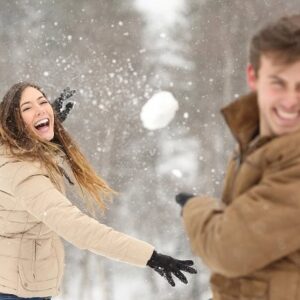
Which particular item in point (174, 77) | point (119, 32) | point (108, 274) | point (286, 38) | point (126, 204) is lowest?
point (108, 274)

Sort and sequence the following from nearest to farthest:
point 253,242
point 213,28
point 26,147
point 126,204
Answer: point 253,242
point 26,147
point 213,28
point 126,204

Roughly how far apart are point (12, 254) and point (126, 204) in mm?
9487

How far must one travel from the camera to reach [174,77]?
12156 mm

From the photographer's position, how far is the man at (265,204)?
1.44 metres

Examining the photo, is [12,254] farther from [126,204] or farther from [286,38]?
[126,204]

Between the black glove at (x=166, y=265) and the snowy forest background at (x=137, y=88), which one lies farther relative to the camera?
the snowy forest background at (x=137, y=88)

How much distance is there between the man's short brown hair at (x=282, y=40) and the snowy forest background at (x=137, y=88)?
33.9 ft

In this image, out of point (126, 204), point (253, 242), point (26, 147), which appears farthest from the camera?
point (126, 204)

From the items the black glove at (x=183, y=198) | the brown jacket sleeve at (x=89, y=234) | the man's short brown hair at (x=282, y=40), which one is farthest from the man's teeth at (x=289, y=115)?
the brown jacket sleeve at (x=89, y=234)

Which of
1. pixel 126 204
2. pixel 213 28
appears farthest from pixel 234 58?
pixel 126 204

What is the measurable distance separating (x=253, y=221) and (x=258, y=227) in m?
0.02

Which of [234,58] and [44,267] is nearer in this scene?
[44,267]

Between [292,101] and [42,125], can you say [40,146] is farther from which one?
[292,101]

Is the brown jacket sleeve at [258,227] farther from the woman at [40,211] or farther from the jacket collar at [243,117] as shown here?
the woman at [40,211]
